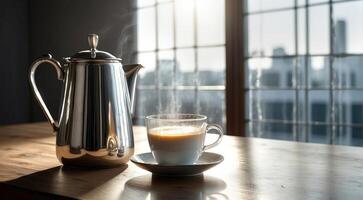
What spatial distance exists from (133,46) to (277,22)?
119cm

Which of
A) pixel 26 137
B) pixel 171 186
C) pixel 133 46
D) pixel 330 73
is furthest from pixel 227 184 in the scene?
pixel 133 46

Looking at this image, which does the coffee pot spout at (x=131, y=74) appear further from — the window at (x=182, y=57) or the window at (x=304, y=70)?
the window at (x=182, y=57)

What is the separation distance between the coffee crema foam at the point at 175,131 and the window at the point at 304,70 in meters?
1.86

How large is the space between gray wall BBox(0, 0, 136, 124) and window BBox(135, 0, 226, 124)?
0.47 ft

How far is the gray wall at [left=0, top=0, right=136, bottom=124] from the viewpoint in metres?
3.25

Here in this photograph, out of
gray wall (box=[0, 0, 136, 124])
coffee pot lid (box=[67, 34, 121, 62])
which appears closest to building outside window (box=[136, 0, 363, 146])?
gray wall (box=[0, 0, 136, 124])

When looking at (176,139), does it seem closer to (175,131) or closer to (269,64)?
(175,131)

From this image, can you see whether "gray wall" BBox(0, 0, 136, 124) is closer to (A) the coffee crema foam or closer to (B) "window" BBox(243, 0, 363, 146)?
(B) "window" BBox(243, 0, 363, 146)

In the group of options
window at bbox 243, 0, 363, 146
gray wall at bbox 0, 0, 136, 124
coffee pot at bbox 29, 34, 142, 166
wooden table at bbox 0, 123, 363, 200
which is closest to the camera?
wooden table at bbox 0, 123, 363, 200

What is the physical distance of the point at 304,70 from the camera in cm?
246

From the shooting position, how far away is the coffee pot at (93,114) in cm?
73

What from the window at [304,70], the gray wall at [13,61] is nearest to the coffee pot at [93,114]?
the window at [304,70]

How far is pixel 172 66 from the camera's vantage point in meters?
3.12

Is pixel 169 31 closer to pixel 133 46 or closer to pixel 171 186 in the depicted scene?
pixel 133 46
